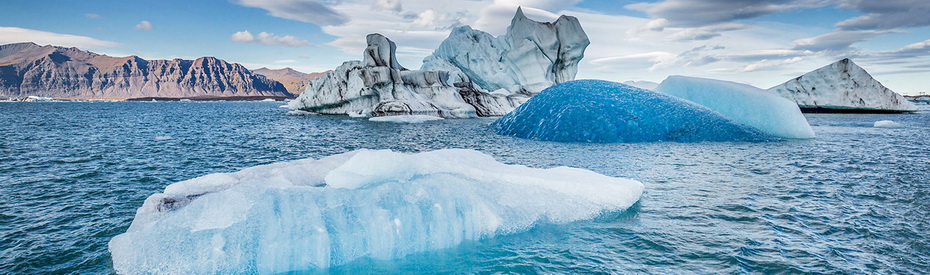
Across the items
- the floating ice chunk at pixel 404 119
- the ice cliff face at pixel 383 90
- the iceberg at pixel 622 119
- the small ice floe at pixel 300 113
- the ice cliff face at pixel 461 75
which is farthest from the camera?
the small ice floe at pixel 300 113

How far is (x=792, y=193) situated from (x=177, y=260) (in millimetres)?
8870

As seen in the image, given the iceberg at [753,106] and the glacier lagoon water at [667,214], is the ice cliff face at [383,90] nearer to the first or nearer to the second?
the iceberg at [753,106]

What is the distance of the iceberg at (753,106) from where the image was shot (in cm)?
1741

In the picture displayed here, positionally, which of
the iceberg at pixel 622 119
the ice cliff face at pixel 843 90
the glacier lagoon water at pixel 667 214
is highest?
the ice cliff face at pixel 843 90

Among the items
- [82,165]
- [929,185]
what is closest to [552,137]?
[929,185]

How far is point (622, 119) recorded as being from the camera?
17.2 meters

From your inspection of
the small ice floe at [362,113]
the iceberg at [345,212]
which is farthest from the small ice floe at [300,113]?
the iceberg at [345,212]

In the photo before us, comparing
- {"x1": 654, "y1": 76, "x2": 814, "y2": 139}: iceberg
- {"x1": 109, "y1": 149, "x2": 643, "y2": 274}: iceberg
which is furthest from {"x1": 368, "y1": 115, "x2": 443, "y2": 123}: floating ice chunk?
{"x1": 109, "y1": 149, "x2": 643, "y2": 274}: iceberg

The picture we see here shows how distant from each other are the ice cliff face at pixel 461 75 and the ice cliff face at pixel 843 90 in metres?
22.8

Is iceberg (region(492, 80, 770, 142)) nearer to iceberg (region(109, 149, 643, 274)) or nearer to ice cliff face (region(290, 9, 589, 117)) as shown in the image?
iceberg (region(109, 149, 643, 274))

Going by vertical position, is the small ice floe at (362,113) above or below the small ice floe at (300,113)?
above

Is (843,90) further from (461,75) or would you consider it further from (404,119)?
(404,119)

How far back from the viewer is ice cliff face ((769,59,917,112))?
134 feet

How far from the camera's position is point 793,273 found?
4281mm
